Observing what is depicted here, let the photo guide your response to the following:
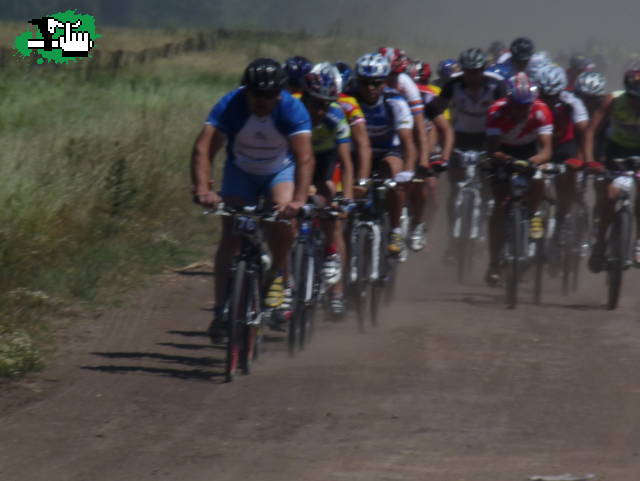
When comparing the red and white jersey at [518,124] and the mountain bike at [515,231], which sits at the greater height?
the red and white jersey at [518,124]

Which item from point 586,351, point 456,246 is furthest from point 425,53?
point 586,351

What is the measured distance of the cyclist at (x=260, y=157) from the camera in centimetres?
873

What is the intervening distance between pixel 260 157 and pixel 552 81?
486 cm

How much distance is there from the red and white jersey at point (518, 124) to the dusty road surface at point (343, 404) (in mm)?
1941

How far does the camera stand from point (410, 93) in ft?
43.2

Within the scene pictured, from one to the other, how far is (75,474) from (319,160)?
4950 mm

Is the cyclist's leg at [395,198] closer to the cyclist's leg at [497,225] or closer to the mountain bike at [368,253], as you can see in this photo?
the mountain bike at [368,253]

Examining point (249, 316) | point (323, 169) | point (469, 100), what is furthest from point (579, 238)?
point (249, 316)

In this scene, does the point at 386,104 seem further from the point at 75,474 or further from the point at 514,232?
the point at 75,474

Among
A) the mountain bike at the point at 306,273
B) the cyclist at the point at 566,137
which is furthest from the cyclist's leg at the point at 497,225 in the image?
the mountain bike at the point at 306,273

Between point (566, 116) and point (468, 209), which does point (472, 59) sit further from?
point (468, 209)

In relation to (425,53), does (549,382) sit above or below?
below

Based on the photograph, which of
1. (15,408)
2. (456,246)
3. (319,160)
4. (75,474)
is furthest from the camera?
(456,246)

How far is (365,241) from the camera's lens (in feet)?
37.1
